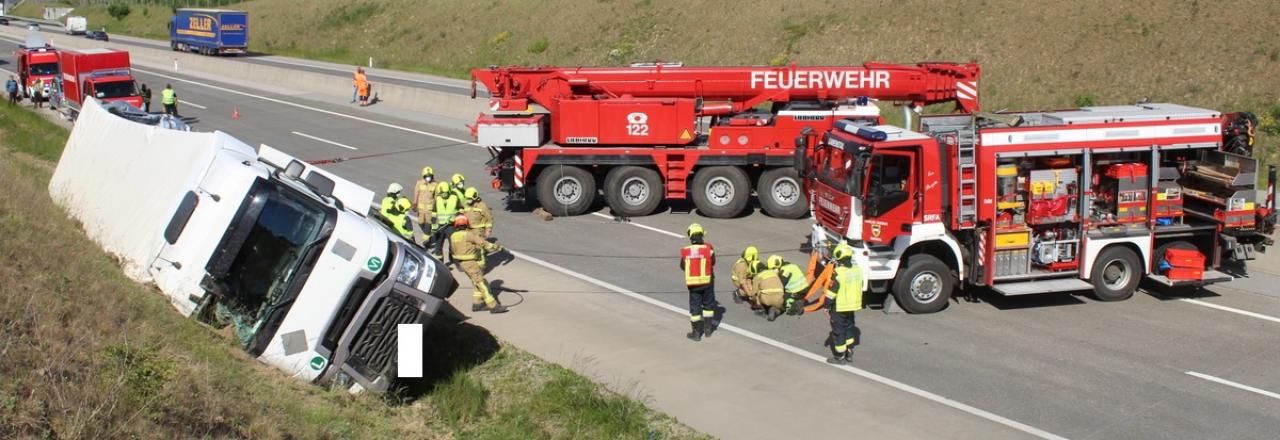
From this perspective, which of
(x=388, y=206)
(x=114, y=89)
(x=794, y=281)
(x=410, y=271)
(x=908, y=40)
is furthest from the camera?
(x=908, y=40)

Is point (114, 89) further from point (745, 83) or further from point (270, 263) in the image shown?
point (270, 263)

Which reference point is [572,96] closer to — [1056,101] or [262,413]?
[262,413]

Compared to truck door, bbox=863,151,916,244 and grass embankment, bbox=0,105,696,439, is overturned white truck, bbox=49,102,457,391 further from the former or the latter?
truck door, bbox=863,151,916,244

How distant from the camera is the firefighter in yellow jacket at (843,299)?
1127 centimetres

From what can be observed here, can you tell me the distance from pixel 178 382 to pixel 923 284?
29.0ft

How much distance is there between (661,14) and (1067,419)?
41226mm

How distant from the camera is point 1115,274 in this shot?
13.9m

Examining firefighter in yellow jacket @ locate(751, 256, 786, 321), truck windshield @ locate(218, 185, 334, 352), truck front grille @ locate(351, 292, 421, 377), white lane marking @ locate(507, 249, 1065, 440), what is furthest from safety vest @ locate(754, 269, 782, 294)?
truck windshield @ locate(218, 185, 334, 352)

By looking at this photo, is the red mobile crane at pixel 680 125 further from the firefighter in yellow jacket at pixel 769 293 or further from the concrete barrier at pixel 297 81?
the concrete barrier at pixel 297 81

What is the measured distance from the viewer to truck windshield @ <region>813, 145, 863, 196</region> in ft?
43.1

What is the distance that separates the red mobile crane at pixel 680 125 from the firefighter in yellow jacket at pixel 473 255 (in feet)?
19.0

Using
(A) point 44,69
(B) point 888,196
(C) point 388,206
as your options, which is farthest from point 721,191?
(A) point 44,69

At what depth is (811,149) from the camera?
1506 cm

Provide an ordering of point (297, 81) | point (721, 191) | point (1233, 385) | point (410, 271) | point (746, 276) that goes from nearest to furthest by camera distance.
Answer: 1. point (410, 271)
2. point (1233, 385)
3. point (746, 276)
4. point (721, 191)
5. point (297, 81)
